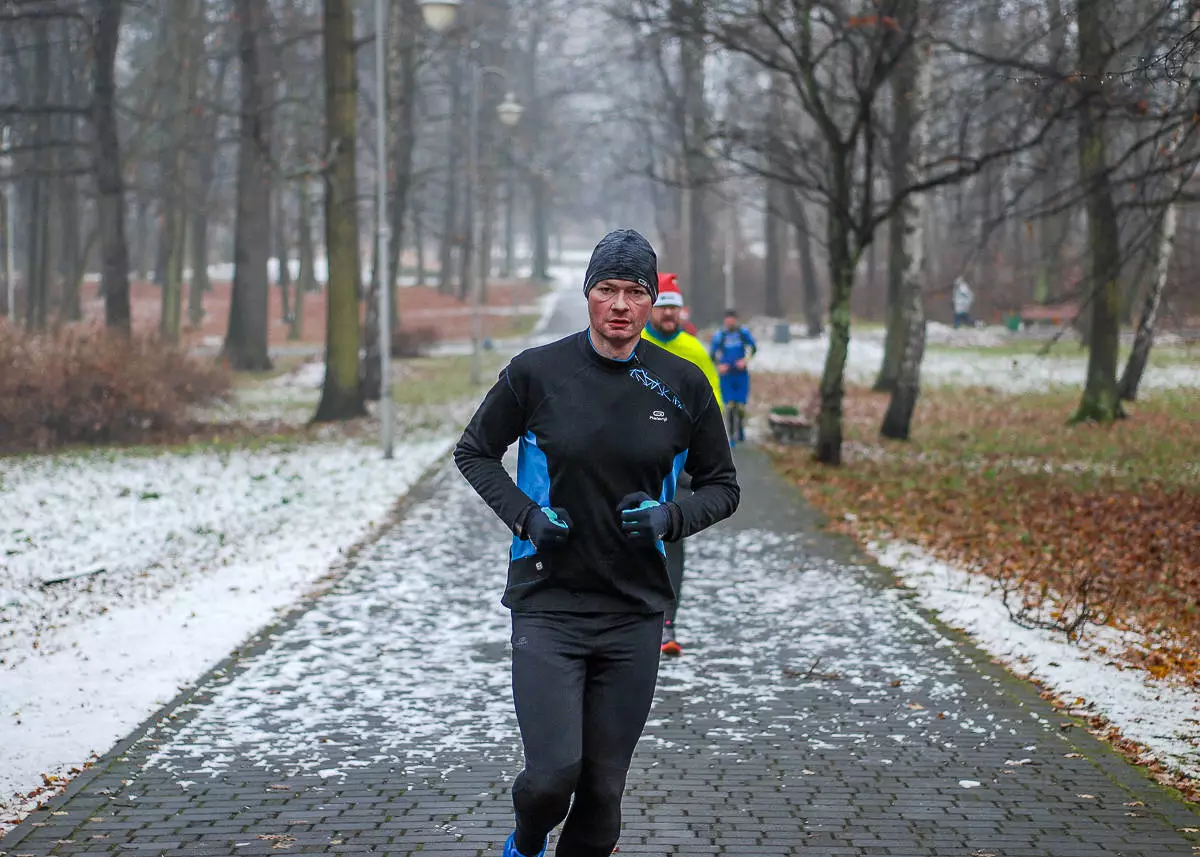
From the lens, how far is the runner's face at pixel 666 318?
28.7 ft

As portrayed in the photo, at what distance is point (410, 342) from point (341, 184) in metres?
21.1

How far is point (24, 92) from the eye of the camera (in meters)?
38.7

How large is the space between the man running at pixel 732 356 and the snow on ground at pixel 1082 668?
8.22m

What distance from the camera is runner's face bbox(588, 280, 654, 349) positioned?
14.3 ft

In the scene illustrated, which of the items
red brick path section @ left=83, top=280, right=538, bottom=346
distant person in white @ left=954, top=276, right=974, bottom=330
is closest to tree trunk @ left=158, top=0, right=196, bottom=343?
red brick path section @ left=83, top=280, right=538, bottom=346

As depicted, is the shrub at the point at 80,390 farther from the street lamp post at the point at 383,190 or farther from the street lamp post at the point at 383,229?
the street lamp post at the point at 383,229

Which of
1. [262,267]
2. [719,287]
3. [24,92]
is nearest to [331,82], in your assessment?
[262,267]

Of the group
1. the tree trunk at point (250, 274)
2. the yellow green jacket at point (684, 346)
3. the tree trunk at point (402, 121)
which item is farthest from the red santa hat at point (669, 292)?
the tree trunk at point (250, 274)

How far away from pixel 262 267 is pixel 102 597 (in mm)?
28237

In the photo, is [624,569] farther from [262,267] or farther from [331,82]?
[262,267]

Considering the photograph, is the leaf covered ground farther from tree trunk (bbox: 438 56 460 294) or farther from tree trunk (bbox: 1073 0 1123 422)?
tree trunk (bbox: 438 56 460 294)

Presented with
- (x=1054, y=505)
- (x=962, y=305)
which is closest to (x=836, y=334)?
(x=1054, y=505)

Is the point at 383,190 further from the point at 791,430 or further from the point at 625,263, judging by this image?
the point at 625,263

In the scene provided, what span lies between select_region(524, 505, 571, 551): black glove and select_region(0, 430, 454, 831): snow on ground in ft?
10.2
